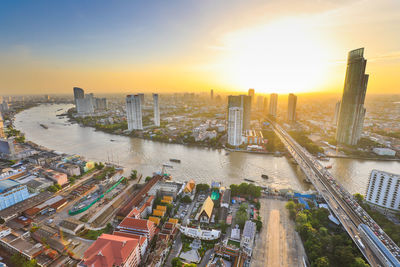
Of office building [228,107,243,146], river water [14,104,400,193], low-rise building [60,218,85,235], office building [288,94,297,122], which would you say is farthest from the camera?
office building [288,94,297,122]

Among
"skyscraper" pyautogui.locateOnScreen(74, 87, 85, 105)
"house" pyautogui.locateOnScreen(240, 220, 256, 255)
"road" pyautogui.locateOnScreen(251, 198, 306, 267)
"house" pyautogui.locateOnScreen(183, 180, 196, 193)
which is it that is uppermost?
"skyscraper" pyautogui.locateOnScreen(74, 87, 85, 105)

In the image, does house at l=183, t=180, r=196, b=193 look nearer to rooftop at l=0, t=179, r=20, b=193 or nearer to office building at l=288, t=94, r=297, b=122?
rooftop at l=0, t=179, r=20, b=193

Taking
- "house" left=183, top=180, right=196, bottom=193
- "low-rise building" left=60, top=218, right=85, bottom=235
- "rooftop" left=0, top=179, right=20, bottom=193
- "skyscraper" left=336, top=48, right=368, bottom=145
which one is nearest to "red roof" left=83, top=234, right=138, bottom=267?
"low-rise building" left=60, top=218, right=85, bottom=235

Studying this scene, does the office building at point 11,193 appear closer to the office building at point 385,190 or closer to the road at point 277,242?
the road at point 277,242

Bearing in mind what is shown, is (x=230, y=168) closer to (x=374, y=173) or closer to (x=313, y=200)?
(x=313, y=200)

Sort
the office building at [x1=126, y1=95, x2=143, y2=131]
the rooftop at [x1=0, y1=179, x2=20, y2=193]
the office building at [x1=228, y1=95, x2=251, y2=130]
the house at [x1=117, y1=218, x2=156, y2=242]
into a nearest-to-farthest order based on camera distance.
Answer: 1. the house at [x1=117, y1=218, x2=156, y2=242]
2. the rooftop at [x1=0, y1=179, x2=20, y2=193]
3. the office building at [x1=228, y1=95, x2=251, y2=130]
4. the office building at [x1=126, y1=95, x2=143, y2=131]

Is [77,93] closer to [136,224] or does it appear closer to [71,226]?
[71,226]

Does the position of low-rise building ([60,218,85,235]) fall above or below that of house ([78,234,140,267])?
below

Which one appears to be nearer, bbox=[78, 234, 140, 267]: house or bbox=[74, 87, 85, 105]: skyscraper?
bbox=[78, 234, 140, 267]: house

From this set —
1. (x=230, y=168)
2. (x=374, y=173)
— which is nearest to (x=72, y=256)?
(x=230, y=168)
